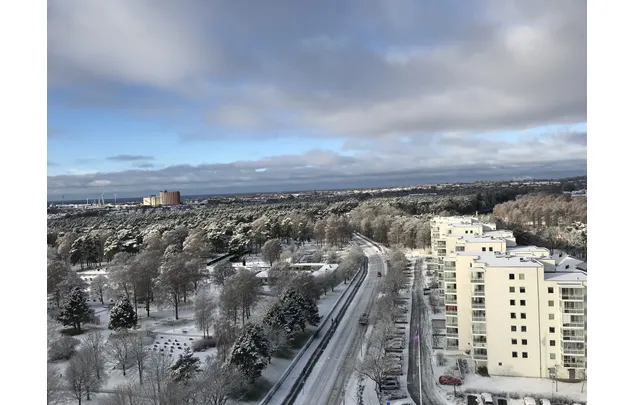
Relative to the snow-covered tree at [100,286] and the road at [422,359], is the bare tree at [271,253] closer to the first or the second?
the snow-covered tree at [100,286]

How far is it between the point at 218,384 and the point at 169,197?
1614 inches

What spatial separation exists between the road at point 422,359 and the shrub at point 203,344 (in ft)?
13.8

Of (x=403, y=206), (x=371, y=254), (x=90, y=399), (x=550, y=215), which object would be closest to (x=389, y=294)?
(x=90, y=399)

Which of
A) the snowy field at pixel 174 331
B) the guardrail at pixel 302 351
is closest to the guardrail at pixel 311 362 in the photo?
the guardrail at pixel 302 351

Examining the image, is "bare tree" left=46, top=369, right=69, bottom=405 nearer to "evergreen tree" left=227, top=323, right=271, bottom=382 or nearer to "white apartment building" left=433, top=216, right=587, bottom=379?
"evergreen tree" left=227, top=323, right=271, bottom=382

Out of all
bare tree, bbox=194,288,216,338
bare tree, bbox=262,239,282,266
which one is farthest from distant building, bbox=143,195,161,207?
bare tree, bbox=194,288,216,338

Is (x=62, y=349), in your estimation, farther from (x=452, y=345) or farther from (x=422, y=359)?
(x=452, y=345)

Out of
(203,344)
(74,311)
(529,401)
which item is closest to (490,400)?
(529,401)

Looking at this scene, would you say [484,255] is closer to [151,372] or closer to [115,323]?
[151,372]

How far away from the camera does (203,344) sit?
30.2 ft

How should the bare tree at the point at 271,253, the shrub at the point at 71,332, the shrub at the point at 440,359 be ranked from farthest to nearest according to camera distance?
the bare tree at the point at 271,253 → the shrub at the point at 71,332 → the shrub at the point at 440,359

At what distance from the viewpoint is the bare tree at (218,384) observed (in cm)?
620

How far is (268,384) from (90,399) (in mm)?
2951

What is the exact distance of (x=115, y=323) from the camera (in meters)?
9.81
